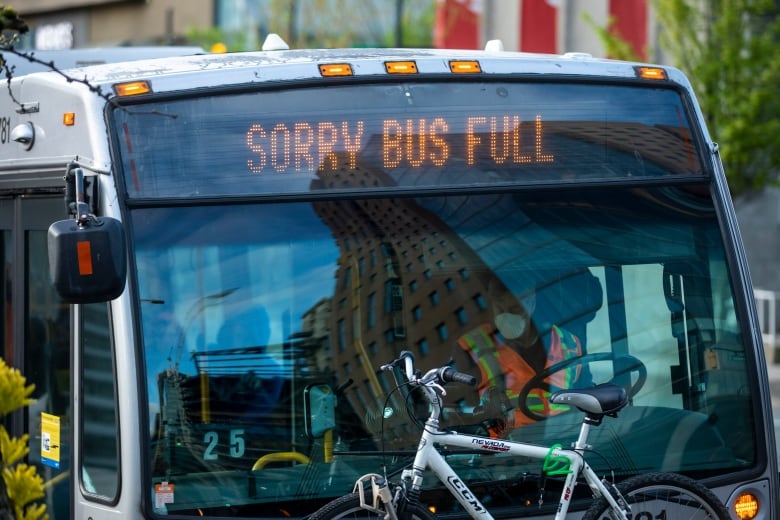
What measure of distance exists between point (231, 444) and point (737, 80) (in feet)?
58.6

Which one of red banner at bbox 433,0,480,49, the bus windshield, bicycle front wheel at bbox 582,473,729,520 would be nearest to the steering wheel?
the bus windshield

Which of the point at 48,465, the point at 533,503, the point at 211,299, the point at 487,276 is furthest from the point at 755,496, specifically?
the point at 48,465

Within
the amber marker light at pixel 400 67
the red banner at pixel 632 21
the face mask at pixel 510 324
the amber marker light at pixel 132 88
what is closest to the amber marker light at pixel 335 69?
the amber marker light at pixel 400 67

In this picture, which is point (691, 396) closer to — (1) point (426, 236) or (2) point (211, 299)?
(1) point (426, 236)

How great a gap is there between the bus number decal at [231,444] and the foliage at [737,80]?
1706cm

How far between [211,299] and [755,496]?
2207 millimetres

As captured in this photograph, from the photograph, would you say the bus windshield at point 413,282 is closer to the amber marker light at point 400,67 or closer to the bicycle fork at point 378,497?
the amber marker light at point 400,67

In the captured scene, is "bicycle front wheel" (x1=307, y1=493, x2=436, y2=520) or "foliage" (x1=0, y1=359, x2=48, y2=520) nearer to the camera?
"foliage" (x1=0, y1=359, x2=48, y2=520)

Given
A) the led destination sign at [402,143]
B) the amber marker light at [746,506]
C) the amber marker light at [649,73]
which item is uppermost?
the amber marker light at [649,73]

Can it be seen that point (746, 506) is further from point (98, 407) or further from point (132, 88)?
point (132, 88)

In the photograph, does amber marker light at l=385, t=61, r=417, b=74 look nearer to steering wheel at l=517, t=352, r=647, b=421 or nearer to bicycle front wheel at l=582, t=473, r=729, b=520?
steering wheel at l=517, t=352, r=647, b=421

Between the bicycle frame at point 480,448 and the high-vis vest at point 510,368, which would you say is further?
the high-vis vest at point 510,368

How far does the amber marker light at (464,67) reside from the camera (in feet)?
17.3

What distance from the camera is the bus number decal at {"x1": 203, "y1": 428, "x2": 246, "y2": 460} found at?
469 centimetres
